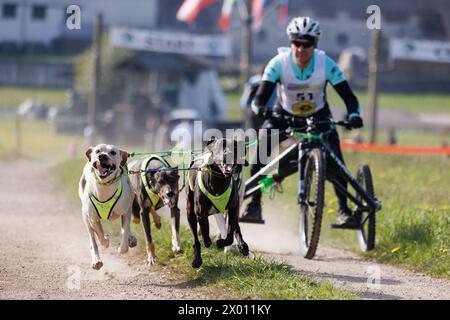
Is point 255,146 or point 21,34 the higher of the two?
point 21,34

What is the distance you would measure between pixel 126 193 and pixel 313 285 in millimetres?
2133

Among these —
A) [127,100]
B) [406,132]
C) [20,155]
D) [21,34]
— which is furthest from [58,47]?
[20,155]

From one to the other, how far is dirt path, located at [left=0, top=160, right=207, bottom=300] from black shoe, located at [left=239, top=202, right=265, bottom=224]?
142cm

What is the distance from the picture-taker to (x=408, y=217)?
1154 cm

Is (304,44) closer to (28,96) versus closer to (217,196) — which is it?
(217,196)

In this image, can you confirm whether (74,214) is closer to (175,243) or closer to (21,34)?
(175,243)

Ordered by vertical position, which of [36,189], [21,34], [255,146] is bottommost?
[36,189]

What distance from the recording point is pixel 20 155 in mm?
28625

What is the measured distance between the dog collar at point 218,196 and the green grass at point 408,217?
2.22 metres

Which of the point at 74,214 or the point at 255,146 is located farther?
the point at 74,214

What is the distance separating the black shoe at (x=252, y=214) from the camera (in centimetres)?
1121

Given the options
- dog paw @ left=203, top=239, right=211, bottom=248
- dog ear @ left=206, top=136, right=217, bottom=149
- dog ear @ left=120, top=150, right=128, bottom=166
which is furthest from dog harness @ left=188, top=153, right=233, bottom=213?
dog ear @ left=120, top=150, right=128, bottom=166

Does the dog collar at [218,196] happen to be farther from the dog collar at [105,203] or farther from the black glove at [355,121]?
the black glove at [355,121]

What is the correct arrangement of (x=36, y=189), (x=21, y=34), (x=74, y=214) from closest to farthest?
(x=74, y=214), (x=36, y=189), (x=21, y=34)
